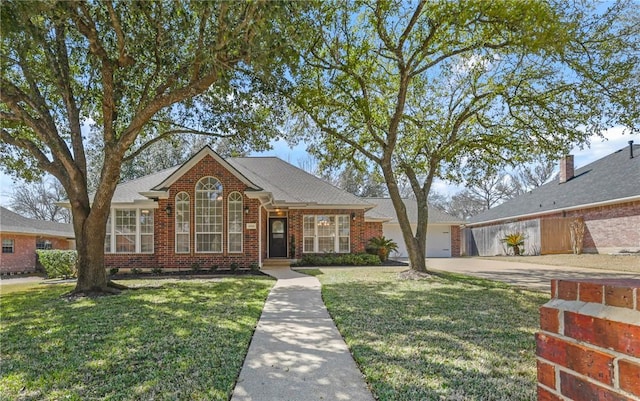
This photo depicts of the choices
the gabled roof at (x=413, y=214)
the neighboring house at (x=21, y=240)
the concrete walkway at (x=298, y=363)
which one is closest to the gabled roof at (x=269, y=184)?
the gabled roof at (x=413, y=214)

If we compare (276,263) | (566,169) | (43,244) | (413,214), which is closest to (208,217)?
(276,263)

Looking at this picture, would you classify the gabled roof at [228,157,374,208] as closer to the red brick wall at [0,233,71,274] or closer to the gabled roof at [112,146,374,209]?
the gabled roof at [112,146,374,209]

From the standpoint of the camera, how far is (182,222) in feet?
44.6

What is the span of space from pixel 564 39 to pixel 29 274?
23.7 metres

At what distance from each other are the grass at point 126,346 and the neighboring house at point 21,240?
41.6 ft

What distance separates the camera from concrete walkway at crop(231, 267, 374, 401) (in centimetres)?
331

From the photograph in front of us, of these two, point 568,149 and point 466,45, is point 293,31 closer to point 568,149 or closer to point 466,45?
point 466,45

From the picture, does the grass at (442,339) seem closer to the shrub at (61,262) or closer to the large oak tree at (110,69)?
the large oak tree at (110,69)

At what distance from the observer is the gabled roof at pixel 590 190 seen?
57.0ft

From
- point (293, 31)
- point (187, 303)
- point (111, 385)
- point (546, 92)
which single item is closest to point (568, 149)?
point (546, 92)

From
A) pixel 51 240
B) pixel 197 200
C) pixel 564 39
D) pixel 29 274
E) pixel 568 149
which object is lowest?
pixel 29 274

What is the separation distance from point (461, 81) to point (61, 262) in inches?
613

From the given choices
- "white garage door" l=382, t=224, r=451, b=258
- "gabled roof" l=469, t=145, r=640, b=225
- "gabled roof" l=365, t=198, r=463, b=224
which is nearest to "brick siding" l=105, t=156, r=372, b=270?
"gabled roof" l=365, t=198, r=463, b=224

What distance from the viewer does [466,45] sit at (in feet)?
35.1
